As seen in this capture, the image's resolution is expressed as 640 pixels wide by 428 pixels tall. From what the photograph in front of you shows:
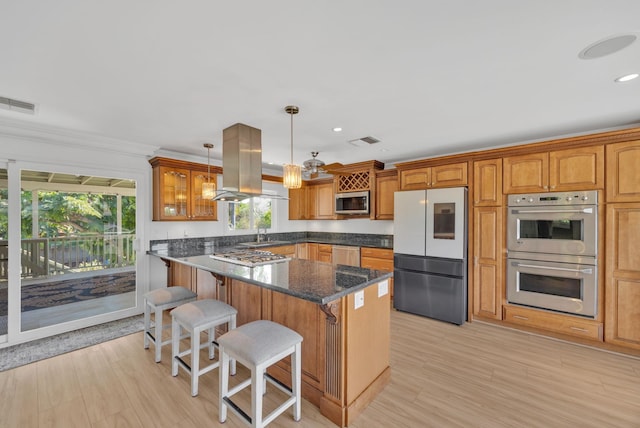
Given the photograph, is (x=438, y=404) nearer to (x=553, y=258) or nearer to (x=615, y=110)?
(x=553, y=258)

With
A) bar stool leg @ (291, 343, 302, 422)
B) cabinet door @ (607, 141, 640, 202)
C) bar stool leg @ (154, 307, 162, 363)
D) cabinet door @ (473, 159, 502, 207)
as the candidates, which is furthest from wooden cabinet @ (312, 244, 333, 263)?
cabinet door @ (607, 141, 640, 202)

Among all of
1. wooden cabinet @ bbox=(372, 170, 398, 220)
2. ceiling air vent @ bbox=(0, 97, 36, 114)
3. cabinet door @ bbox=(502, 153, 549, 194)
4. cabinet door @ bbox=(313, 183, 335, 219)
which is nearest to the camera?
ceiling air vent @ bbox=(0, 97, 36, 114)

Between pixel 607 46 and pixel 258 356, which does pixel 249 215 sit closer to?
pixel 258 356

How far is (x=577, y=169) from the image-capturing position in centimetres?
302

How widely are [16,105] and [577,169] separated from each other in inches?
218

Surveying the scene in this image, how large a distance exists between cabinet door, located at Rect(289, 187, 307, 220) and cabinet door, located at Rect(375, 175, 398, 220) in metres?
1.78

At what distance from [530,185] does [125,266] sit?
18.1 feet

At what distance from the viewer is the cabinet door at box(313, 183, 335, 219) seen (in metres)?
5.74

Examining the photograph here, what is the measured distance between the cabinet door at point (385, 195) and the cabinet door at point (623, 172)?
2502 millimetres

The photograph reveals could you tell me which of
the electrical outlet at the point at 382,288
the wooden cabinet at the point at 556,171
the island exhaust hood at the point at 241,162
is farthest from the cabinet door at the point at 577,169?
the island exhaust hood at the point at 241,162

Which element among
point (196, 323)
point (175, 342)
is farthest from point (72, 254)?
point (196, 323)

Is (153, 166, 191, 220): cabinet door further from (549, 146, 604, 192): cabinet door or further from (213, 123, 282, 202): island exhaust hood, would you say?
(549, 146, 604, 192): cabinet door

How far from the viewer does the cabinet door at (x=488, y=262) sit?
3521 millimetres

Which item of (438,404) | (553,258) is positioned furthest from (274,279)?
(553,258)
